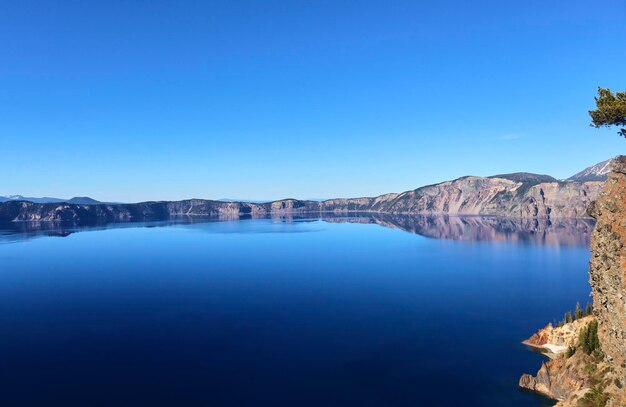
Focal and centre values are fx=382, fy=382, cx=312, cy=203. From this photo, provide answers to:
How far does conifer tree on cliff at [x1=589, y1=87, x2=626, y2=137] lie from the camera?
150 feet

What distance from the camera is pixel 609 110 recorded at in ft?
153

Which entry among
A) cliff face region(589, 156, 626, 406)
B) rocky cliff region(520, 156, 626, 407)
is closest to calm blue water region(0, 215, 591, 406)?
rocky cliff region(520, 156, 626, 407)

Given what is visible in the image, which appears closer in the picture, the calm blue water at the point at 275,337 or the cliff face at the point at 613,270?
the cliff face at the point at 613,270

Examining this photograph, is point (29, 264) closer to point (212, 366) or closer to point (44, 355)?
point (44, 355)

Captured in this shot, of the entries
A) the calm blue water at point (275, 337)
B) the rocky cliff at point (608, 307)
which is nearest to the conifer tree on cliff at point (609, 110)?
the rocky cliff at point (608, 307)

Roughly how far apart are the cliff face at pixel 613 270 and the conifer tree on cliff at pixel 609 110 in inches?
279

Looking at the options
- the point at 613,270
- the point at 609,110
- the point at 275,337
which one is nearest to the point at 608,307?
the point at 613,270

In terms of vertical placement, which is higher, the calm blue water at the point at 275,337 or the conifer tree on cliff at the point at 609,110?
the conifer tree on cliff at the point at 609,110

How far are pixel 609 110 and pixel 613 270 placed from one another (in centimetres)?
2021

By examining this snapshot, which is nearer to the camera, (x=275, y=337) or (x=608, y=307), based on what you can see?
(x=608, y=307)

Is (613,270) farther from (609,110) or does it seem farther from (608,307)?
(609,110)

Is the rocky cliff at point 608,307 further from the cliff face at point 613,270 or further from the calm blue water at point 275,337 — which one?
the calm blue water at point 275,337

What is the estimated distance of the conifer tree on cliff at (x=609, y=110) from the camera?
45719 millimetres

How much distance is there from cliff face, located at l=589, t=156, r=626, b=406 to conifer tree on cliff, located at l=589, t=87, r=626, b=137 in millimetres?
7084
